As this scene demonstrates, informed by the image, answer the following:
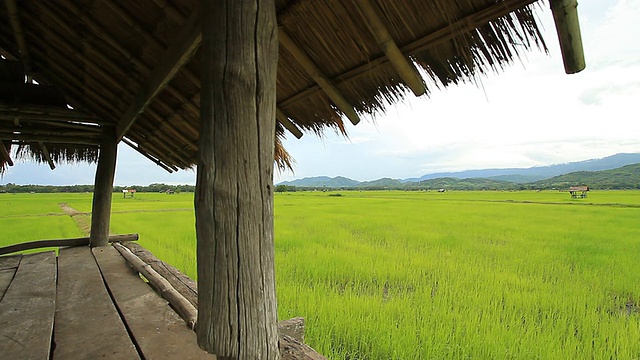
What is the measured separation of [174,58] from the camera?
71.6 inches

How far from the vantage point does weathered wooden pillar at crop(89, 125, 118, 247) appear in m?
3.80

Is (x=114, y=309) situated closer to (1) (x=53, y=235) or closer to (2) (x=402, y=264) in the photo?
(2) (x=402, y=264)

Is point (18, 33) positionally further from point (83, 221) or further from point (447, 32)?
point (83, 221)

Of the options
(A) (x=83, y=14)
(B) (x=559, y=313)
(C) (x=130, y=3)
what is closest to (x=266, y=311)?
(C) (x=130, y=3)

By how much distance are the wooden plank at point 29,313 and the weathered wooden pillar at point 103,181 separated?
0.93 meters

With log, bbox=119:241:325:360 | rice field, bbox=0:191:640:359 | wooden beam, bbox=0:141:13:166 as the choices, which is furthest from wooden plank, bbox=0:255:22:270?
rice field, bbox=0:191:640:359

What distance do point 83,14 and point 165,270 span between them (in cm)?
210

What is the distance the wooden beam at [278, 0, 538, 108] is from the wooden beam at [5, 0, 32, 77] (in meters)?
2.16

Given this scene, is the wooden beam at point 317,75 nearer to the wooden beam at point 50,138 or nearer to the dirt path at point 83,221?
the wooden beam at point 50,138

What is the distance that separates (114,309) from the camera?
2.02m

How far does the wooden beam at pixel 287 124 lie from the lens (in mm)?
2216

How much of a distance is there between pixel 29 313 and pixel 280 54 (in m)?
2.09

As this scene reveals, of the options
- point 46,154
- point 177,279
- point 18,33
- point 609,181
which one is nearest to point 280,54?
point 177,279

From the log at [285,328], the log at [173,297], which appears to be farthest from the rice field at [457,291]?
the log at [173,297]
